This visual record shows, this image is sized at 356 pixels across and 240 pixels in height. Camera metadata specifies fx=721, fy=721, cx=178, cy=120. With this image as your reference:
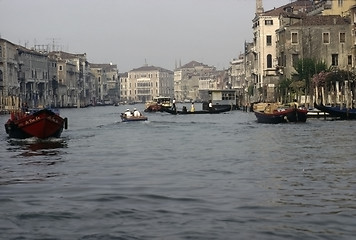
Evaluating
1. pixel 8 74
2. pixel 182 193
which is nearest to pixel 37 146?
pixel 182 193

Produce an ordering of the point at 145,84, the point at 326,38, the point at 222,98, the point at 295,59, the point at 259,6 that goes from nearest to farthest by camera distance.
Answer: the point at 326,38 → the point at 295,59 → the point at 222,98 → the point at 259,6 → the point at 145,84

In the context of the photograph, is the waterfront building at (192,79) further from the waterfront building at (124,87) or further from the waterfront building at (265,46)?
the waterfront building at (265,46)

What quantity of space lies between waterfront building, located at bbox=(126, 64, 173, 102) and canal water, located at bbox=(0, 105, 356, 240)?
507ft

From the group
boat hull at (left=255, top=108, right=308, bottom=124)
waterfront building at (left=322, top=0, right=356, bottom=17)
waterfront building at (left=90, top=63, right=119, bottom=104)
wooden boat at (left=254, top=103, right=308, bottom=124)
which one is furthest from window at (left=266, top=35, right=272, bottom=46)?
waterfront building at (left=90, top=63, right=119, bottom=104)

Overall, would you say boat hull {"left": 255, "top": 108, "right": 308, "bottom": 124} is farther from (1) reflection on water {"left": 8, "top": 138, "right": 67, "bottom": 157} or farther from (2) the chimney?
(2) the chimney

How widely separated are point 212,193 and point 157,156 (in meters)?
6.60

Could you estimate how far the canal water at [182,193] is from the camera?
8055 mm

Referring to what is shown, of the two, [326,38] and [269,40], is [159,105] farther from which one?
[326,38]

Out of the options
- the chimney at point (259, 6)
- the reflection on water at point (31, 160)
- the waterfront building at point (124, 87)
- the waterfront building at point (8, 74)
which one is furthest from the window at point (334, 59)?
the waterfront building at point (124, 87)

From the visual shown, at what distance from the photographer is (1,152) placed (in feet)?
63.4

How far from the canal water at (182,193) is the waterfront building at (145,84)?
155m

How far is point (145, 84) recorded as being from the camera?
6826 inches

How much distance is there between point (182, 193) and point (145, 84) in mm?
163256

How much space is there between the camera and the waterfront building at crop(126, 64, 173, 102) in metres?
173
